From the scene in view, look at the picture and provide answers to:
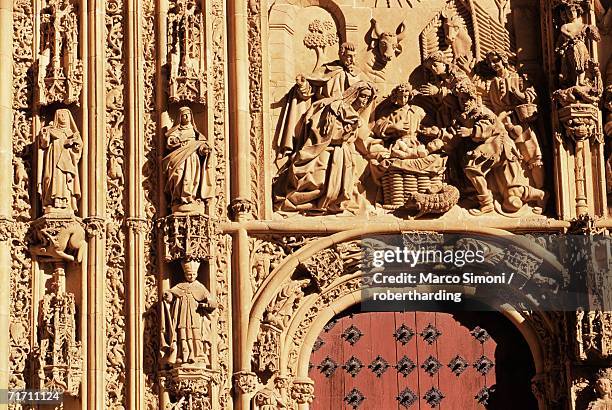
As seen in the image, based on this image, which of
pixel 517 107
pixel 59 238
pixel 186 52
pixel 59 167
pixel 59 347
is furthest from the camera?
pixel 517 107

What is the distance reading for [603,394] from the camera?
70.6ft

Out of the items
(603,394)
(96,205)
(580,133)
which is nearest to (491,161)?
(580,133)

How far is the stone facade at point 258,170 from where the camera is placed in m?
21.5

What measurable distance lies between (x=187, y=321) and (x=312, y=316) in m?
1.60

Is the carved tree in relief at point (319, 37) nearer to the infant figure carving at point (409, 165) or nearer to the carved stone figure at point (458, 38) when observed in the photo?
the infant figure carving at point (409, 165)

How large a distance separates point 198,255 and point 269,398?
1709 mm

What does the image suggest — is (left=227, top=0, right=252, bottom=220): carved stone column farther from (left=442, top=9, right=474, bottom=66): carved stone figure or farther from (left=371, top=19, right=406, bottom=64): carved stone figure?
(left=442, top=9, right=474, bottom=66): carved stone figure

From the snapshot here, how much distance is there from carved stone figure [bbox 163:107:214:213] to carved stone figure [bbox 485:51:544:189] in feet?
11.3

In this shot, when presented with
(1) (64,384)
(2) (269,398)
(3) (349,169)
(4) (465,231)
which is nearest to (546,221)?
(4) (465,231)

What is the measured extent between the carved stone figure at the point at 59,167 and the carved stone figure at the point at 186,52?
1221mm

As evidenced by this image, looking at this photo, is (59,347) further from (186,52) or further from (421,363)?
(421,363)

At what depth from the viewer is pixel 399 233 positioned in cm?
2234

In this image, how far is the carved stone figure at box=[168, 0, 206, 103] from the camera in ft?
72.6

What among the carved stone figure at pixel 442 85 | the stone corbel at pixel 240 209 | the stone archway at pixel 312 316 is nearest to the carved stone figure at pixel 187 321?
the stone archway at pixel 312 316
